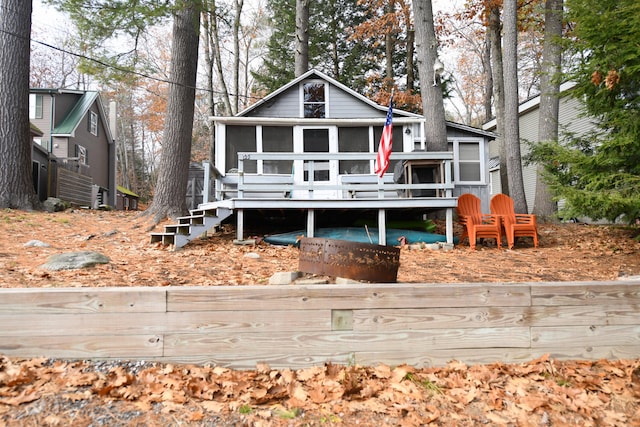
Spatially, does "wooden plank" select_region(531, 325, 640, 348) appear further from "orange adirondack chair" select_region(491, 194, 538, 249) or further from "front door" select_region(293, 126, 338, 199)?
"front door" select_region(293, 126, 338, 199)

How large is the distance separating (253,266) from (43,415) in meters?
3.21

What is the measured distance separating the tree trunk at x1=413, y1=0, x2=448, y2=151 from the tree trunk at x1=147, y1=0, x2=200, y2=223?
5.06 meters

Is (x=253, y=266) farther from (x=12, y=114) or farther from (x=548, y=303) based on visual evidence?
(x=12, y=114)

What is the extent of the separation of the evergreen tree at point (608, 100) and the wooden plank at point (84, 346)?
4.74 m

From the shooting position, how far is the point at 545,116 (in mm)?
10469

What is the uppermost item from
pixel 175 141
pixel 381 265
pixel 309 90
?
pixel 309 90

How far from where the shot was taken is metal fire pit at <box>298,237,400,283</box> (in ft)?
10.8

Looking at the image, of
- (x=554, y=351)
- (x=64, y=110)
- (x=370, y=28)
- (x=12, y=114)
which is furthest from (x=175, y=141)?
(x=64, y=110)

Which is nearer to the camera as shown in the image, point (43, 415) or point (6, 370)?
point (43, 415)

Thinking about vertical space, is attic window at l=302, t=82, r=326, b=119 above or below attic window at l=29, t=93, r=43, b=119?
below

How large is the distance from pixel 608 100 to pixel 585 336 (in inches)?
156

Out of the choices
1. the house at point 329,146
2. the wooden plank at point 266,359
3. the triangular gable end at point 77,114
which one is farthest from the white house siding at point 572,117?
the triangular gable end at point 77,114

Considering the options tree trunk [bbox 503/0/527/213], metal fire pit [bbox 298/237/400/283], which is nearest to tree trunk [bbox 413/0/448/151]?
tree trunk [bbox 503/0/527/213]

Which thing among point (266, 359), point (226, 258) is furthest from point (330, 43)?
point (266, 359)
